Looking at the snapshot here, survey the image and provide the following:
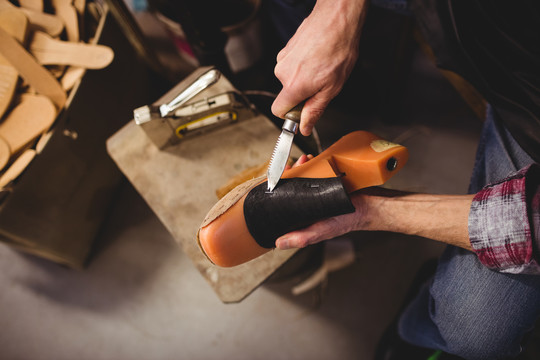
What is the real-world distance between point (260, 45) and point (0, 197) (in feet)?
3.39

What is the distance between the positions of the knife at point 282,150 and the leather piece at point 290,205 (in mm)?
17

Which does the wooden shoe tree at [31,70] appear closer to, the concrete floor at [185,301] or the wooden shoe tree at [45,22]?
the wooden shoe tree at [45,22]

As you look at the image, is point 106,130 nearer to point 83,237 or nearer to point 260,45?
point 83,237

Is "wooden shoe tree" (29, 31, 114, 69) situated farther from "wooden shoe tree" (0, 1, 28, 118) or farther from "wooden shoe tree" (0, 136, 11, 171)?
"wooden shoe tree" (0, 136, 11, 171)

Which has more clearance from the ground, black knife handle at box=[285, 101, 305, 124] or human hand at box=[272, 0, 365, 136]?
human hand at box=[272, 0, 365, 136]

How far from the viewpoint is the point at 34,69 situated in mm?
943

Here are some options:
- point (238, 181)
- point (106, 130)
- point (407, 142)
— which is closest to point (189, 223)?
point (238, 181)

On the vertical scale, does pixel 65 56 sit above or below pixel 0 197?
above

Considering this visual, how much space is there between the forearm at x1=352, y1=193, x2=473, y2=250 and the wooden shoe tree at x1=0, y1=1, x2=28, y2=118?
3.34ft

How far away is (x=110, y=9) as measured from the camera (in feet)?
3.55

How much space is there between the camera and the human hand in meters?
0.59

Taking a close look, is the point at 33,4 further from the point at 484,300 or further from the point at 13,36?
the point at 484,300

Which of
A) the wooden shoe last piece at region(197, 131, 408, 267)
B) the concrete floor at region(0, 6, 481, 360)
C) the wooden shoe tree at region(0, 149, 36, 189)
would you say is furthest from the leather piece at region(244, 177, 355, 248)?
the wooden shoe tree at region(0, 149, 36, 189)

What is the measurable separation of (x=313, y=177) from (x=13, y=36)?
1.01m
